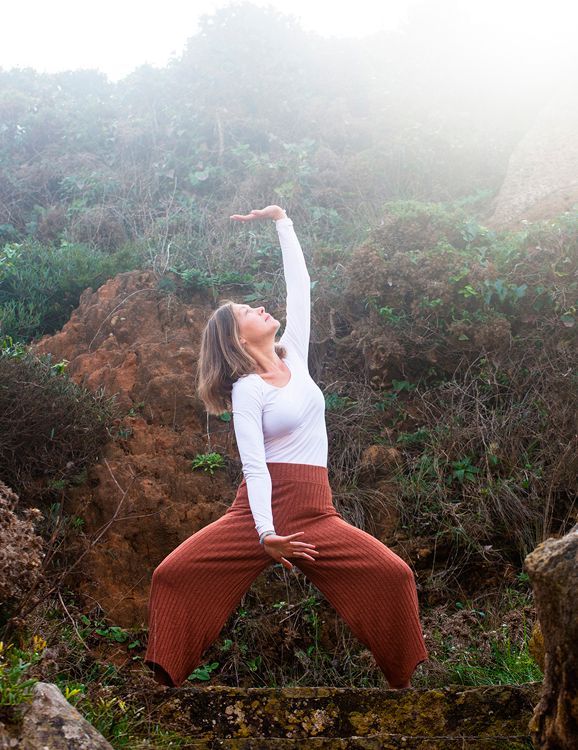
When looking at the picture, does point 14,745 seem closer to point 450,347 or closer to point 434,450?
point 434,450

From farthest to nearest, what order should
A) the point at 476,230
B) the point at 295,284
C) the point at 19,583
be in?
the point at 476,230, the point at 295,284, the point at 19,583

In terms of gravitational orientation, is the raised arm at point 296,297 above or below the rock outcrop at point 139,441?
above

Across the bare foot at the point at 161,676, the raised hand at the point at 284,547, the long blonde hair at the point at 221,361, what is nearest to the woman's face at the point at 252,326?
the long blonde hair at the point at 221,361

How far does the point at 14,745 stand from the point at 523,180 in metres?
8.73

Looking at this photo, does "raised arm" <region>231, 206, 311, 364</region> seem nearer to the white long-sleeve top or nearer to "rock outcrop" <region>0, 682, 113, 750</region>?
the white long-sleeve top

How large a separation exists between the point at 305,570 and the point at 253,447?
0.59m

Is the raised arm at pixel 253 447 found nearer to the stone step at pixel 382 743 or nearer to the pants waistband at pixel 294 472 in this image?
the pants waistband at pixel 294 472

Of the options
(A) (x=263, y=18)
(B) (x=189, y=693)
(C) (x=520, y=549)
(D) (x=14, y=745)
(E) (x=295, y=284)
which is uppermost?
(A) (x=263, y=18)

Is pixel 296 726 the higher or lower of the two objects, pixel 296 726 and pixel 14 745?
the lower

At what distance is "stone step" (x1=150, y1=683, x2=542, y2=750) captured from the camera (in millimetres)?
2979

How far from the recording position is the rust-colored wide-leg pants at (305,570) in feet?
11.7

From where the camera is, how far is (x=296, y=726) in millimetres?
3186

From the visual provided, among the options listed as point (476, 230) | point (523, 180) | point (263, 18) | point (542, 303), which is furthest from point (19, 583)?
point (263, 18)

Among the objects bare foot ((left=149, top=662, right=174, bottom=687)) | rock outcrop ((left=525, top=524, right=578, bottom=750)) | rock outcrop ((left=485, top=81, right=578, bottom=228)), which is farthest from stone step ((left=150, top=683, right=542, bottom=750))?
rock outcrop ((left=485, top=81, right=578, bottom=228))
